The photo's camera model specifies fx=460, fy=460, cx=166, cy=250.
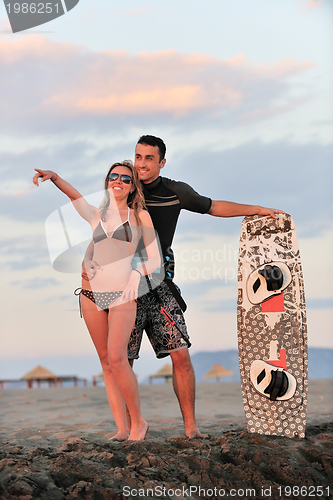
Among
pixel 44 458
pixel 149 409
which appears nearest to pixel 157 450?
pixel 44 458

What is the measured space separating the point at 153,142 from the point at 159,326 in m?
1.47

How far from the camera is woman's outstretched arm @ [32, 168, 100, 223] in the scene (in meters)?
3.20

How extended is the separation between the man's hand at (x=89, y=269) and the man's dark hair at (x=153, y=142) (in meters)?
1.08

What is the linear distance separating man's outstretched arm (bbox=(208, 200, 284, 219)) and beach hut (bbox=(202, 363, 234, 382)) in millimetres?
11227

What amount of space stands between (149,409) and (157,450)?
323 centimetres

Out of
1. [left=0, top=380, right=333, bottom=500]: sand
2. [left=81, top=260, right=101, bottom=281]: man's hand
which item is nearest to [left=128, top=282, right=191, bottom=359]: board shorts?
[left=81, top=260, right=101, bottom=281]: man's hand

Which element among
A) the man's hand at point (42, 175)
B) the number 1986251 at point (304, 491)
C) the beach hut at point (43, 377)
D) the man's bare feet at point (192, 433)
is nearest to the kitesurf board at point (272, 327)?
the man's bare feet at point (192, 433)

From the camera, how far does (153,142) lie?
12.2ft

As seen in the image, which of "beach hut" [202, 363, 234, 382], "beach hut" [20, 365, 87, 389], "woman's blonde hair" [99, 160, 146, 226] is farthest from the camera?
"beach hut" [202, 363, 234, 382]

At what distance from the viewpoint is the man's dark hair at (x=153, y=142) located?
12.2ft

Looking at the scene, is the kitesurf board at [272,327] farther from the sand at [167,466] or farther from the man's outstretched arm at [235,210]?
the sand at [167,466]

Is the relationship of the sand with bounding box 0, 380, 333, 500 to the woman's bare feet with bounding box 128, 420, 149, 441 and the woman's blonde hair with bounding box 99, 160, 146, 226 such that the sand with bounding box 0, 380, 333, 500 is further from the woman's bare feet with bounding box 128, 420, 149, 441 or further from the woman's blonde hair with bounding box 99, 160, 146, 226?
the woman's blonde hair with bounding box 99, 160, 146, 226

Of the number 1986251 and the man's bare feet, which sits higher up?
the man's bare feet

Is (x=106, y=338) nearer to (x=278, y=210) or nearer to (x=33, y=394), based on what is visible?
(x=278, y=210)
